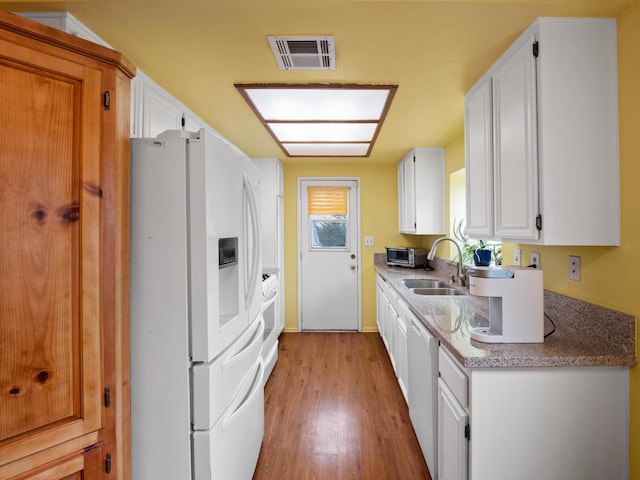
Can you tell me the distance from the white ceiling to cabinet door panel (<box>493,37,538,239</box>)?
142 mm

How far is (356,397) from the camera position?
8.52ft

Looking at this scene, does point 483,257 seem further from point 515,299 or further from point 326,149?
point 326,149

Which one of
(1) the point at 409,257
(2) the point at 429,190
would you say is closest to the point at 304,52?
(2) the point at 429,190

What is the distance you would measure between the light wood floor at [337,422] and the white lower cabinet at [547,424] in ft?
2.60

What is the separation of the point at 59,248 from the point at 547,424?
5.92ft

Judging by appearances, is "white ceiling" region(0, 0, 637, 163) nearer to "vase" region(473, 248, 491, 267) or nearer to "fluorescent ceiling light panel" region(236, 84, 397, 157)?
"fluorescent ceiling light panel" region(236, 84, 397, 157)

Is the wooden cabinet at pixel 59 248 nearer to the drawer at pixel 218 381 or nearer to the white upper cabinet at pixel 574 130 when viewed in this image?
the drawer at pixel 218 381

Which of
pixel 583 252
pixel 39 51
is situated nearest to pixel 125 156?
pixel 39 51

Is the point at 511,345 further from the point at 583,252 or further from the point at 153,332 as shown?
the point at 153,332

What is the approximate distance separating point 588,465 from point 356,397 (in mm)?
1636

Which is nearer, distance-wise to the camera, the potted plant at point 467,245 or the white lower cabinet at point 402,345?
the white lower cabinet at point 402,345

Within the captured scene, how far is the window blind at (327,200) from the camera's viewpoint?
14.3ft

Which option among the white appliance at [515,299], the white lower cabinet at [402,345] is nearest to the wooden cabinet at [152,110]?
the white appliance at [515,299]

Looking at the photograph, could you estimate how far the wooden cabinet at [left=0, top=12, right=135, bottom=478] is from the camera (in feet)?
2.86
